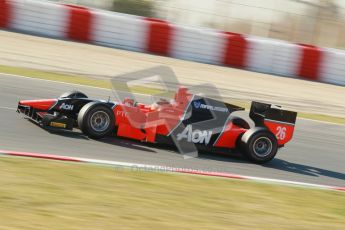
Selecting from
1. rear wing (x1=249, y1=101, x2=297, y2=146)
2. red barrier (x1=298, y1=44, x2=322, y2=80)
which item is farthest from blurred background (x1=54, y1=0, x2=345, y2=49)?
rear wing (x1=249, y1=101, x2=297, y2=146)

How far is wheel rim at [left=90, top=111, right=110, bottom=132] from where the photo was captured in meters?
8.59

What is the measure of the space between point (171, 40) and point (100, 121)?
10.9 m

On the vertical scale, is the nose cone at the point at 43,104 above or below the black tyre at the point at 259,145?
above

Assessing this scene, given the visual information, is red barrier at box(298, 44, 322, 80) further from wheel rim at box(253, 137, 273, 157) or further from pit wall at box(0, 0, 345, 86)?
wheel rim at box(253, 137, 273, 157)

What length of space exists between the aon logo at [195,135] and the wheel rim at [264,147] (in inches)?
28.8

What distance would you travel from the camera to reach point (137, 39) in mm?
19125

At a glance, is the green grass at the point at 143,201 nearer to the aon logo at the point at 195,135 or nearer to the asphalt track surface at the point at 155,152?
the asphalt track surface at the point at 155,152

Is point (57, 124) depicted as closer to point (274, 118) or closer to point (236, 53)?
point (274, 118)

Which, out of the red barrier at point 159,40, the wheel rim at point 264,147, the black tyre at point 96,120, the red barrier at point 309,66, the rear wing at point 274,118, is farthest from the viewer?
the red barrier at point 309,66

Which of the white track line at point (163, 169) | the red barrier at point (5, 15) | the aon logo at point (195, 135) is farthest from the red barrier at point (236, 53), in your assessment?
the white track line at point (163, 169)

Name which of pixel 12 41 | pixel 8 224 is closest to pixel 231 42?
pixel 12 41

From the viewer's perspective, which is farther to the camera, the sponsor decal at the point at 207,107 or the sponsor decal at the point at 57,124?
the sponsor decal at the point at 207,107

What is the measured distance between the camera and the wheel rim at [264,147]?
927 centimetres

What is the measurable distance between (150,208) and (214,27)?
15.7m
